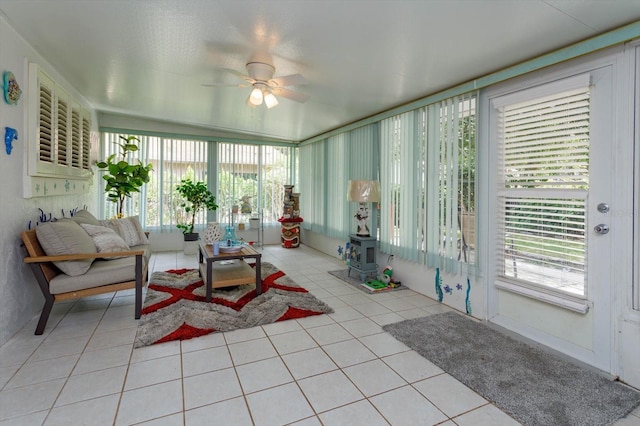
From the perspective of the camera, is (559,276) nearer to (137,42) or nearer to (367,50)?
(367,50)

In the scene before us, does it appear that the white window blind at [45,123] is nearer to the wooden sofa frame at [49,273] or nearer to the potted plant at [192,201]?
the wooden sofa frame at [49,273]

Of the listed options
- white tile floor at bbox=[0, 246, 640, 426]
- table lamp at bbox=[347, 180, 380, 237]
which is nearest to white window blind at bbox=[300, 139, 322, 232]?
table lamp at bbox=[347, 180, 380, 237]

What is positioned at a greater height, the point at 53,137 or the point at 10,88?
the point at 10,88

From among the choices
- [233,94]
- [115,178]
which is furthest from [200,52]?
[115,178]

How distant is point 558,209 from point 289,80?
2531 millimetres

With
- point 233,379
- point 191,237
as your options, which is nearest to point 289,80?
point 233,379

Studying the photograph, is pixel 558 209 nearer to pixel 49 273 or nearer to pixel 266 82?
pixel 266 82

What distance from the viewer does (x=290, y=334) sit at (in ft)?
9.05

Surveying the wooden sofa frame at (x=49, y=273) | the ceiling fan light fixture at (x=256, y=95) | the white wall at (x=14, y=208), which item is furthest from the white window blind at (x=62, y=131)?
the ceiling fan light fixture at (x=256, y=95)

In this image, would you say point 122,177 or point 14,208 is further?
point 122,177

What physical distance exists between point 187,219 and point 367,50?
5208mm

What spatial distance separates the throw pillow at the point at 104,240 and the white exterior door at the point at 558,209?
383cm

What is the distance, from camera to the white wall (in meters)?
2.47

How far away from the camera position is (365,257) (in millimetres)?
4348
